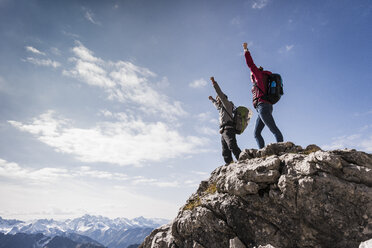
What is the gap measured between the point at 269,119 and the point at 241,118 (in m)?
2.17

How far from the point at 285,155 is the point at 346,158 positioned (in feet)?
6.58

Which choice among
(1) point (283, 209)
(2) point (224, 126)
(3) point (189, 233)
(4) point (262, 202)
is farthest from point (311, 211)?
(2) point (224, 126)

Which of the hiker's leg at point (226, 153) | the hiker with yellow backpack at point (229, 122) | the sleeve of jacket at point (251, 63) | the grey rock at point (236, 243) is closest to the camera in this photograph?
the grey rock at point (236, 243)

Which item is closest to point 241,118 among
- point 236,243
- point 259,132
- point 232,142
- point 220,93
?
point 259,132

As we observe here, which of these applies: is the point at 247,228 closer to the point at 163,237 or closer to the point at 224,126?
the point at 163,237

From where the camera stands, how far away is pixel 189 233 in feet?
30.7

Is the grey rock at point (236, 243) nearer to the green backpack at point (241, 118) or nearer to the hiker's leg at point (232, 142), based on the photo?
the hiker's leg at point (232, 142)

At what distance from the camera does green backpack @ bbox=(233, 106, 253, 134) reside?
11672mm

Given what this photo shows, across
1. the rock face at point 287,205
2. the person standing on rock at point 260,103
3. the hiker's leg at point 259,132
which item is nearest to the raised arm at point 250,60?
the person standing on rock at point 260,103

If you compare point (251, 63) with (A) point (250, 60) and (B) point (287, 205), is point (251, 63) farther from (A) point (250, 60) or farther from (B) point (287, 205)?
(B) point (287, 205)

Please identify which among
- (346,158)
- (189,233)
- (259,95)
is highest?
(259,95)

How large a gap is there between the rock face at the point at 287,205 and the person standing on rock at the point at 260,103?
990 millimetres

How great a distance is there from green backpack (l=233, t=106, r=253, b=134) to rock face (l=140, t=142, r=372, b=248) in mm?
2054

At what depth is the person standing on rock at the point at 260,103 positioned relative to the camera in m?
9.82
